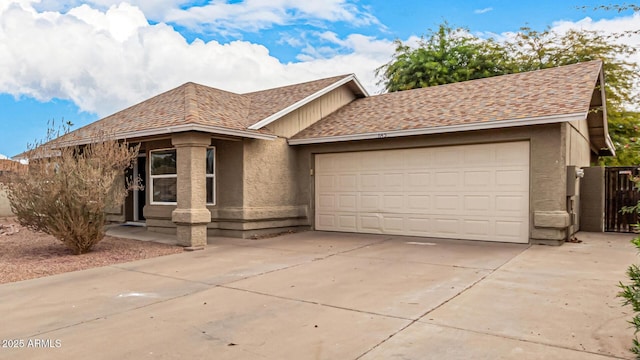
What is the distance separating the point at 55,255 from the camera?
345 inches

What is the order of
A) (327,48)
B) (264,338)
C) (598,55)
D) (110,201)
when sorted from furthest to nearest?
1. (598,55)
2. (327,48)
3. (110,201)
4. (264,338)

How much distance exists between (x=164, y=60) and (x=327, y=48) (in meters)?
7.20

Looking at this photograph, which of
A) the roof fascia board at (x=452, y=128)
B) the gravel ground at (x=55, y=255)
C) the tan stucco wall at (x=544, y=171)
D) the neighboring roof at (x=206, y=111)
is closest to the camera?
the gravel ground at (x=55, y=255)

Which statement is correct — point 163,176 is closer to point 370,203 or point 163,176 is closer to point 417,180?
point 370,203

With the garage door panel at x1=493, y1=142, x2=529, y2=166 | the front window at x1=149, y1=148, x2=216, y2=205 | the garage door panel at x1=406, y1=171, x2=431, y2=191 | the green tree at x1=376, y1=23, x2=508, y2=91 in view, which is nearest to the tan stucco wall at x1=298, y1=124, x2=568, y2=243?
the garage door panel at x1=493, y1=142, x2=529, y2=166

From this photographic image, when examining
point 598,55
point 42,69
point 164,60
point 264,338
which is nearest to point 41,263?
point 264,338

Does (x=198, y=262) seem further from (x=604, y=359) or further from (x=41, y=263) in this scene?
(x=604, y=359)

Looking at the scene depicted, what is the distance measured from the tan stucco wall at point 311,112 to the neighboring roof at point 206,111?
323mm

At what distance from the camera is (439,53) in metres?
25.2

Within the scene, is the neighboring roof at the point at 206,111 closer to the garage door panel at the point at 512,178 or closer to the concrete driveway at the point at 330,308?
the concrete driveway at the point at 330,308

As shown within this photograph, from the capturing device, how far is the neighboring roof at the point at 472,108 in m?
9.45

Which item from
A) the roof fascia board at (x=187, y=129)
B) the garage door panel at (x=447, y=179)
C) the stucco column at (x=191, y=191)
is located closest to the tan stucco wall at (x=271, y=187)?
the roof fascia board at (x=187, y=129)

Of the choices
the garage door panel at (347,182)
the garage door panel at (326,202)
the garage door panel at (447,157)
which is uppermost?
the garage door panel at (447,157)

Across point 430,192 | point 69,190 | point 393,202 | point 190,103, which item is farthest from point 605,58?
point 69,190
